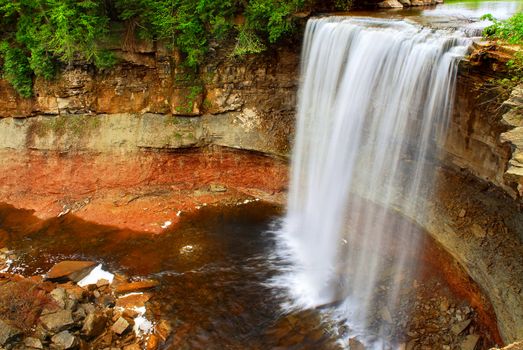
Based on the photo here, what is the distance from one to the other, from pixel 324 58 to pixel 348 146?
9.12 ft

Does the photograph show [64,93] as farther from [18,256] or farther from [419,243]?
[419,243]

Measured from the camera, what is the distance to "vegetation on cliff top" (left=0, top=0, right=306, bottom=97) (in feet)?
44.5

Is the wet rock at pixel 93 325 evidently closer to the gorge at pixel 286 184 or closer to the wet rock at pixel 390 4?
the gorge at pixel 286 184

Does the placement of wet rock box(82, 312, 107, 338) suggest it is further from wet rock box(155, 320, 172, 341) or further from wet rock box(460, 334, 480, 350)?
wet rock box(460, 334, 480, 350)

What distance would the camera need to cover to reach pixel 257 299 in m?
11.5

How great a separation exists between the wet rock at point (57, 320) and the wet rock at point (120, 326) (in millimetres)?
978

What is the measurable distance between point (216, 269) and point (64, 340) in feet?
14.4

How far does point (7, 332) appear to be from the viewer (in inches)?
372

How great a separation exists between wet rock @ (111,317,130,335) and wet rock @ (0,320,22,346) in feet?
6.61

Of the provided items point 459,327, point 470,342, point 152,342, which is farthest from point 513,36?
point 152,342

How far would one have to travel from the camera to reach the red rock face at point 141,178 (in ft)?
51.6

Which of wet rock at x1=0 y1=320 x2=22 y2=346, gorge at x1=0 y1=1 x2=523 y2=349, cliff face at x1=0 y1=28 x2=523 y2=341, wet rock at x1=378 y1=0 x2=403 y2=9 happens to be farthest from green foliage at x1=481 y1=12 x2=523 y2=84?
wet rock at x1=0 y1=320 x2=22 y2=346

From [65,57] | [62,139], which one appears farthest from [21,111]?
[65,57]

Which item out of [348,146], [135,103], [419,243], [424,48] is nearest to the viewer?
[424,48]
